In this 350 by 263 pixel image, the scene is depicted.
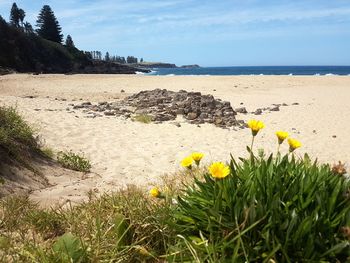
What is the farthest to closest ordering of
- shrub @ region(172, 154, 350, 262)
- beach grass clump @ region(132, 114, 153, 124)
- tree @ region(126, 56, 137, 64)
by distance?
tree @ region(126, 56, 137, 64) → beach grass clump @ region(132, 114, 153, 124) → shrub @ region(172, 154, 350, 262)

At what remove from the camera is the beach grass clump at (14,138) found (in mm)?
5789

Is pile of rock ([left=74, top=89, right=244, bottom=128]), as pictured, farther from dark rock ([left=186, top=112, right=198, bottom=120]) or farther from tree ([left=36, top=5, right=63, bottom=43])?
tree ([left=36, top=5, right=63, bottom=43])

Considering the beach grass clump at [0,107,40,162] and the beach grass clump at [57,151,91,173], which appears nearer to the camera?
the beach grass clump at [0,107,40,162]

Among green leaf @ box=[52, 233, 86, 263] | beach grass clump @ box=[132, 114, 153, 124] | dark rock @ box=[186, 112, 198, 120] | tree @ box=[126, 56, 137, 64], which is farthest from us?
tree @ box=[126, 56, 137, 64]

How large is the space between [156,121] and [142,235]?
9.85 meters

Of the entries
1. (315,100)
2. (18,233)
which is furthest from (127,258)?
(315,100)

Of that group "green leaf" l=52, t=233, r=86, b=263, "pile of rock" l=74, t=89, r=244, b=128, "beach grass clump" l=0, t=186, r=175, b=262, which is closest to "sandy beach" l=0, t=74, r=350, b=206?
"pile of rock" l=74, t=89, r=244, b=128

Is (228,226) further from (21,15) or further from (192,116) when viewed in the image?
(21,15)

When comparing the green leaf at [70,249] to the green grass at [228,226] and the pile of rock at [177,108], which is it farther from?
the pile of rock at [177,108]

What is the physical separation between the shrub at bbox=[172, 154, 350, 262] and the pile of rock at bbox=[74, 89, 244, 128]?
9.43 m

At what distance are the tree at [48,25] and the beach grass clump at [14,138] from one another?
272 feet

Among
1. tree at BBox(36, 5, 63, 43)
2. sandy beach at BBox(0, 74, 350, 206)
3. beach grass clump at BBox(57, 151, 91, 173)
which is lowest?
sandy beach at BBox(0, 74, 350, 206)

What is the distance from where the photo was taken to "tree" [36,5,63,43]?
270 feet

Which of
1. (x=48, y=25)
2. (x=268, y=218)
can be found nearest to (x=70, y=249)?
(x=268, y=218)
